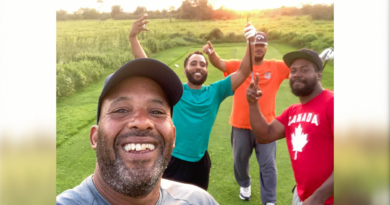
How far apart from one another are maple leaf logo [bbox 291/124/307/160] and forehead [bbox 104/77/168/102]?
0.98 metres

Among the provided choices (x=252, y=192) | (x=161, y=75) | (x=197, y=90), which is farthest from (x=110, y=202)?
(x=252, y=192)

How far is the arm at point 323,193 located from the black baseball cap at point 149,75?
0.98 meters

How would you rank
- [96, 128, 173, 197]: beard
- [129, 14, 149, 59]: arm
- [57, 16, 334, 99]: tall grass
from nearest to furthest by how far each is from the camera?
[96, 128, 173, 197]: beard
[129, 14, 149, 59]: arm
[57, 16, 334, 99]: tall grass

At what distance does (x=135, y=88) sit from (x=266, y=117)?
181 centimetres

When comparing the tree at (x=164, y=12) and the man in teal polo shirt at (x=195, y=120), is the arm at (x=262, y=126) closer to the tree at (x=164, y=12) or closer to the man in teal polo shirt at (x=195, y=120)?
the man in teal polo shirt at (x=195, y=120)

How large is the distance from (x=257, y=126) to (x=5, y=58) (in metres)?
1.45

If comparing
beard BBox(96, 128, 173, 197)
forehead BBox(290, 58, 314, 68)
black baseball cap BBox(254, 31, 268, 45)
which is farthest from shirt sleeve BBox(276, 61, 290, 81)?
beard BBox(96, 128, 173, 197)

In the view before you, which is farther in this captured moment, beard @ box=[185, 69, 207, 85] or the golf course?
the golf course

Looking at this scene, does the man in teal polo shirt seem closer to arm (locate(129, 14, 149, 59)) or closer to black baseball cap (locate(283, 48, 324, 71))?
black baseball cap (locate(283, 48, 324, 71))

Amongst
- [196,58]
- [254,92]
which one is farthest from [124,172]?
[196,58]

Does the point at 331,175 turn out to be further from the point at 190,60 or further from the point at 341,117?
the point at 190,60

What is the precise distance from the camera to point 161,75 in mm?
958

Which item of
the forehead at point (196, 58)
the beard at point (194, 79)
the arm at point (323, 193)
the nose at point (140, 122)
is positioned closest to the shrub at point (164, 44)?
the forehead at point (196, 58)

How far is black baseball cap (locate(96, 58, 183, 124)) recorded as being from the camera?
0.91 m
